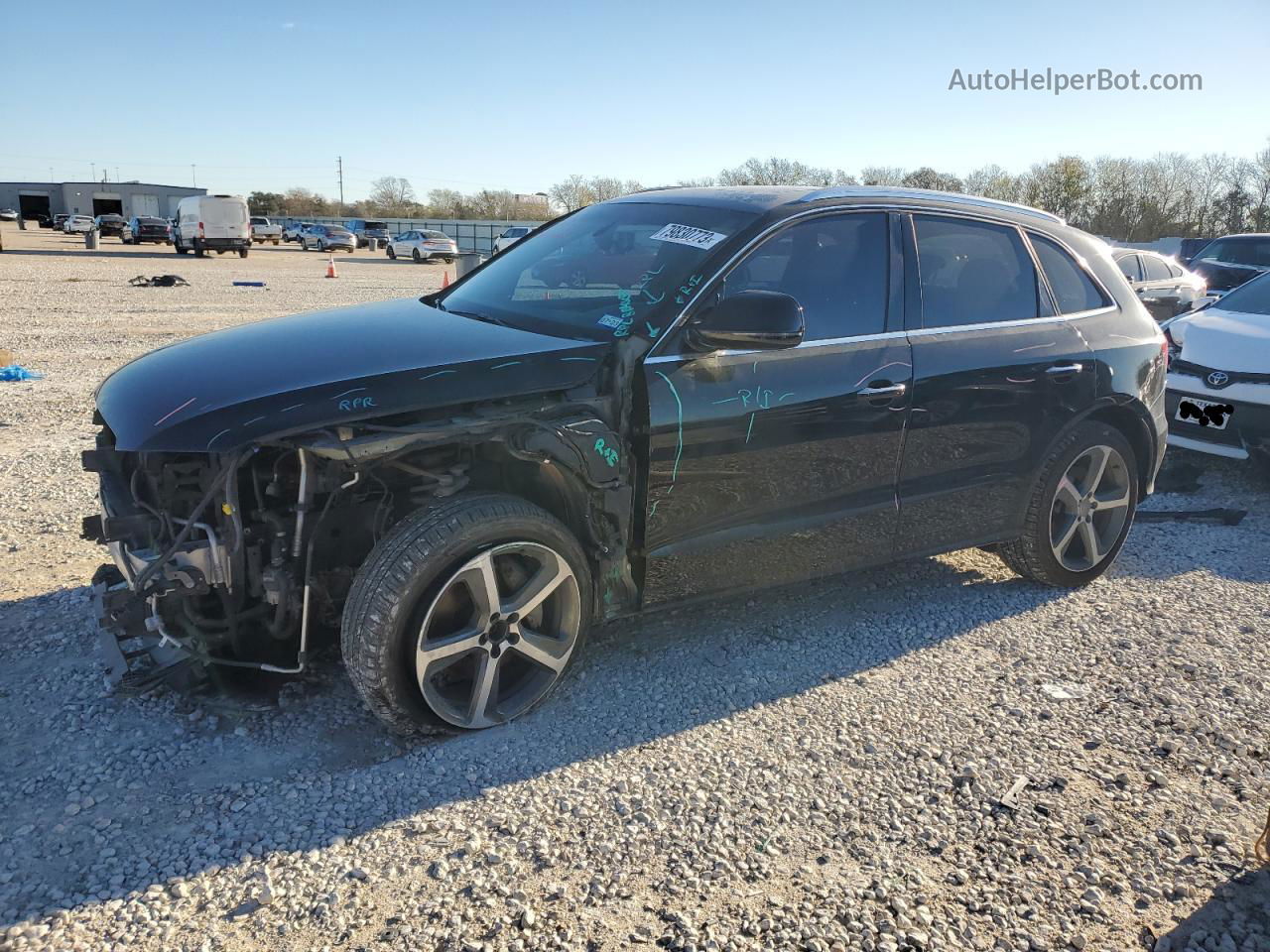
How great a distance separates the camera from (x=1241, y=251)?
576 inches

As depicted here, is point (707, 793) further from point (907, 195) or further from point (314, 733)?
point (907, 195)

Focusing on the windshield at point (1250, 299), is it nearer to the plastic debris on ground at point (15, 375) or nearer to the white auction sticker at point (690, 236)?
the white auction sticker at point (690, 236)

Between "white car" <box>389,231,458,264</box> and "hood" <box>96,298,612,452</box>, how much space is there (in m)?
35.9

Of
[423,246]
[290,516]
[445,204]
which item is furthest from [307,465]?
[445,204]

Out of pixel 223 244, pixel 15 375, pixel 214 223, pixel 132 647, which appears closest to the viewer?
pixel 132 647

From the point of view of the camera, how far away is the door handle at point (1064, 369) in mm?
4355

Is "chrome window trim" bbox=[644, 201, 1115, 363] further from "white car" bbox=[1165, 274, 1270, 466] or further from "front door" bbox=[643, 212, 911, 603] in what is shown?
"white car" bbox=[1165, 274, 1270, 466]

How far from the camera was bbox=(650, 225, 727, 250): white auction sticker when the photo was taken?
3.64 meters

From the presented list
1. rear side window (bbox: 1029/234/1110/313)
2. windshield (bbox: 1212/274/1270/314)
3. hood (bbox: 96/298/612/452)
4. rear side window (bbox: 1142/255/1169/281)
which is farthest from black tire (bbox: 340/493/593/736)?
rear side window (bbox: 1142/255/1169/281)

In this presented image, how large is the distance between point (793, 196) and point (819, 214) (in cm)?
16

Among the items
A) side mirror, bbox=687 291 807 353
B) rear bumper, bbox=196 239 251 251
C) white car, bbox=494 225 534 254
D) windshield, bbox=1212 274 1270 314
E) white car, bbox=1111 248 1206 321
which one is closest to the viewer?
side mirror, bbox=687 291 807 353

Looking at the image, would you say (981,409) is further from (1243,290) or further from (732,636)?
(1243,290)

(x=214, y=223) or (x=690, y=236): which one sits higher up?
(x=214, y=223)

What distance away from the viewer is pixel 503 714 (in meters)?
3.27
